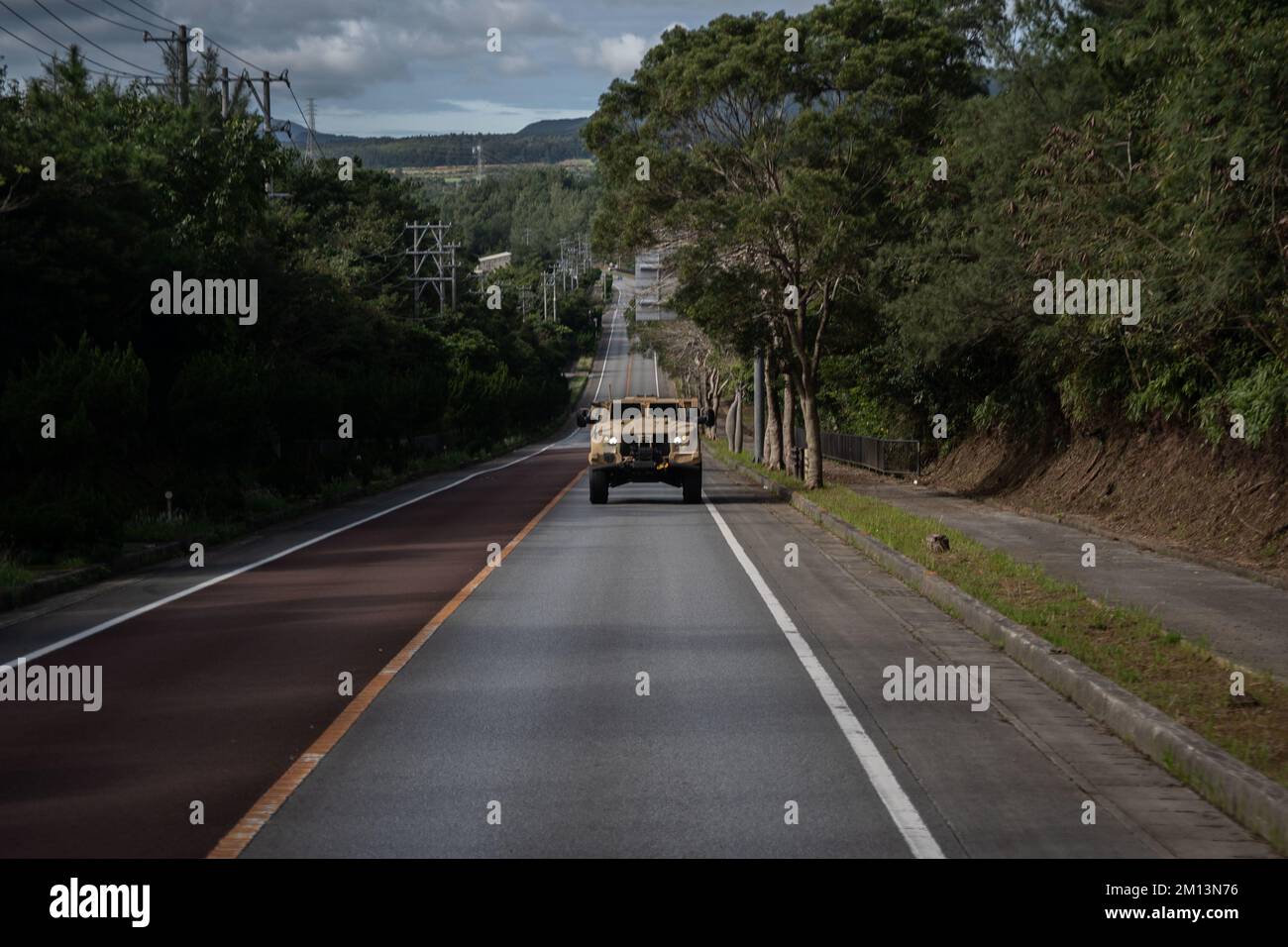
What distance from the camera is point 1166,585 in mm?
15867

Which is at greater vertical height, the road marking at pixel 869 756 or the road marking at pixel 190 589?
the road marking at pixel 869 756

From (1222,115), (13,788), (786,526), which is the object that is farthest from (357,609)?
(786,526)

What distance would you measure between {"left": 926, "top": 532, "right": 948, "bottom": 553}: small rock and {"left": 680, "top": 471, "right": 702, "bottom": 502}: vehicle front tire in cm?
1278

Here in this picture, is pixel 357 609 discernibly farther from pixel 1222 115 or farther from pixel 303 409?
pixel 303 409

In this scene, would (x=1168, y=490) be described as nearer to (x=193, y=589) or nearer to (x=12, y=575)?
(x=193, y=589)

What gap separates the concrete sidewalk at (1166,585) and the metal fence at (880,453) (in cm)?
1629

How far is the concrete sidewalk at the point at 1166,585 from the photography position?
39.9 feet

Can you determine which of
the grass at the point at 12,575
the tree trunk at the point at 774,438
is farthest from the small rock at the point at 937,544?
the tree trunk at the point at 774,438

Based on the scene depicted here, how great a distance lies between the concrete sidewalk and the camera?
12.2 metres

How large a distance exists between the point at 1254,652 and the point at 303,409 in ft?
81.1

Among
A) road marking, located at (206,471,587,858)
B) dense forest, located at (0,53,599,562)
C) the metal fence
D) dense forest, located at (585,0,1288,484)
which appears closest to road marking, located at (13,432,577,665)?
dense forest, located at (0,53,599,562)

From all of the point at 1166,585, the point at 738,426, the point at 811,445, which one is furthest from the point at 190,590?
the point at 738,426

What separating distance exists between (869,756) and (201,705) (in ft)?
14.6

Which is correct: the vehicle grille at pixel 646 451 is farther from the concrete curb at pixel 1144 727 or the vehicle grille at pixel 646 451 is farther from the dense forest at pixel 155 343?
the concrete curb at pixel 1144 727
